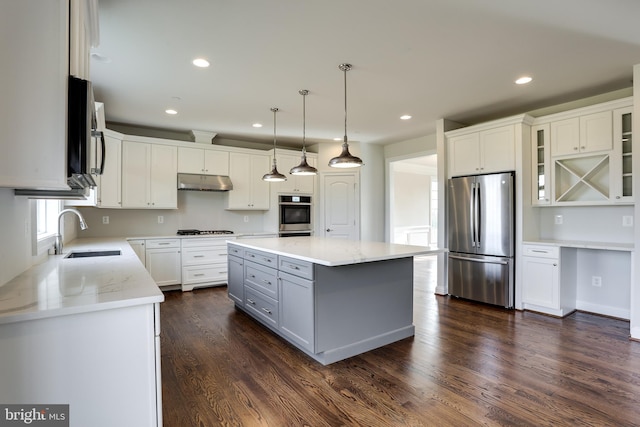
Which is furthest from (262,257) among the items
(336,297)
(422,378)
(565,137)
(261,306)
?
(565,137)

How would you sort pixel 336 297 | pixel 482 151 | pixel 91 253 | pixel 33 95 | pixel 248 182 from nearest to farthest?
1. pixel 33 95
2. pixel 336 297
3. pixel 91 253
4. pixel 482 151
5. pixel 248 182

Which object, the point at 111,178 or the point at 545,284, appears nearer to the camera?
the point at 545,284

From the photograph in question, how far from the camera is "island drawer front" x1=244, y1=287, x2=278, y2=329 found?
3148 millimetres

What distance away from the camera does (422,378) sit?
2.37 m

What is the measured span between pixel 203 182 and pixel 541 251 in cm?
473

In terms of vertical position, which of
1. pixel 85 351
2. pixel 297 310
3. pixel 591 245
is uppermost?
pixel 591 245

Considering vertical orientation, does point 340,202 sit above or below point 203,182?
below

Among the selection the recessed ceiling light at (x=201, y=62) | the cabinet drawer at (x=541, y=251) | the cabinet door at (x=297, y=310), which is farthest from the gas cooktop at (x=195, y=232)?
the cabinet drawer at (x=541, y=251)

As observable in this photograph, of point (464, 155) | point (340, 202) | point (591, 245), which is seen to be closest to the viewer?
point (591, 245)

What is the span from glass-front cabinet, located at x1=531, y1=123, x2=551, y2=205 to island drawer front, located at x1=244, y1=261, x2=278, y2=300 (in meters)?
3.34

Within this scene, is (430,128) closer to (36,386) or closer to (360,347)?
(360,347)

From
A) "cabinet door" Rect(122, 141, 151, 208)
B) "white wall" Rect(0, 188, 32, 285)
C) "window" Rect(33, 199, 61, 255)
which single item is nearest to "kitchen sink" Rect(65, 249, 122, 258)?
"window" Rect(33, 199, 61, 255)

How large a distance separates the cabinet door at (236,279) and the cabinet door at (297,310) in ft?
3.34

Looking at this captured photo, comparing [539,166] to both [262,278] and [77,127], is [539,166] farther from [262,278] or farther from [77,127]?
[77,127]
